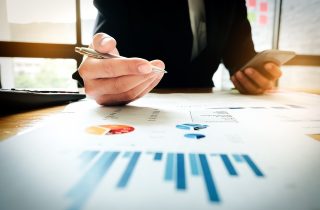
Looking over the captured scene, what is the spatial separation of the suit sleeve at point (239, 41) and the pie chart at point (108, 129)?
100cm

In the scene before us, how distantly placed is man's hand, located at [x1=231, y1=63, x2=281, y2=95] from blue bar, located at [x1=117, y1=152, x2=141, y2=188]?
64 cm

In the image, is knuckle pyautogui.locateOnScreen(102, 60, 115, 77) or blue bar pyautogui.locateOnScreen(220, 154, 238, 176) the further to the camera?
knuckle pyautogui.locateOnScreen(102, 60, 115, 77)

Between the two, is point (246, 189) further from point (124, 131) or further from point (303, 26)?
point (303, 26)

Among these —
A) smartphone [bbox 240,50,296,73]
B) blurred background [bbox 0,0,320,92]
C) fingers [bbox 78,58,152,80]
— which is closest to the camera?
fingers [bbox 78,58,152,80]

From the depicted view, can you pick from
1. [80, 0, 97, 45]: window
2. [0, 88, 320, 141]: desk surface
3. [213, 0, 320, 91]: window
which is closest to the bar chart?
[0, 88, 320, 141]: desk surface

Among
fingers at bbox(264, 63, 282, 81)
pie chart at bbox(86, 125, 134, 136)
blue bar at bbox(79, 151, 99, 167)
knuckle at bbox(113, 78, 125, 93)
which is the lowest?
pie chart at bbox(86, 125, 134, 136)

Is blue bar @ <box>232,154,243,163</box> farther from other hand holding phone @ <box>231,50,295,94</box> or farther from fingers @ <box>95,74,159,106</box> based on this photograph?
other hand holding phone @ <box>231,50,295,94</box>

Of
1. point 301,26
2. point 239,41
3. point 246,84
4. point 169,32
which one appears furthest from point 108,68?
point 301,26

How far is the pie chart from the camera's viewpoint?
0.30 metres

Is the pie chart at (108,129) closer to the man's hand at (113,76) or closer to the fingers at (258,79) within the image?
the man's hand at (113,76)

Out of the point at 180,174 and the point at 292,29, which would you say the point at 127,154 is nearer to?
the point at 180,174

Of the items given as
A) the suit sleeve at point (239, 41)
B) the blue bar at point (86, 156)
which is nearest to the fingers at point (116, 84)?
the blue bar at point (86, 156)

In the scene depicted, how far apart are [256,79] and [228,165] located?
0.64m

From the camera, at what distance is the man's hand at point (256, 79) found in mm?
765
